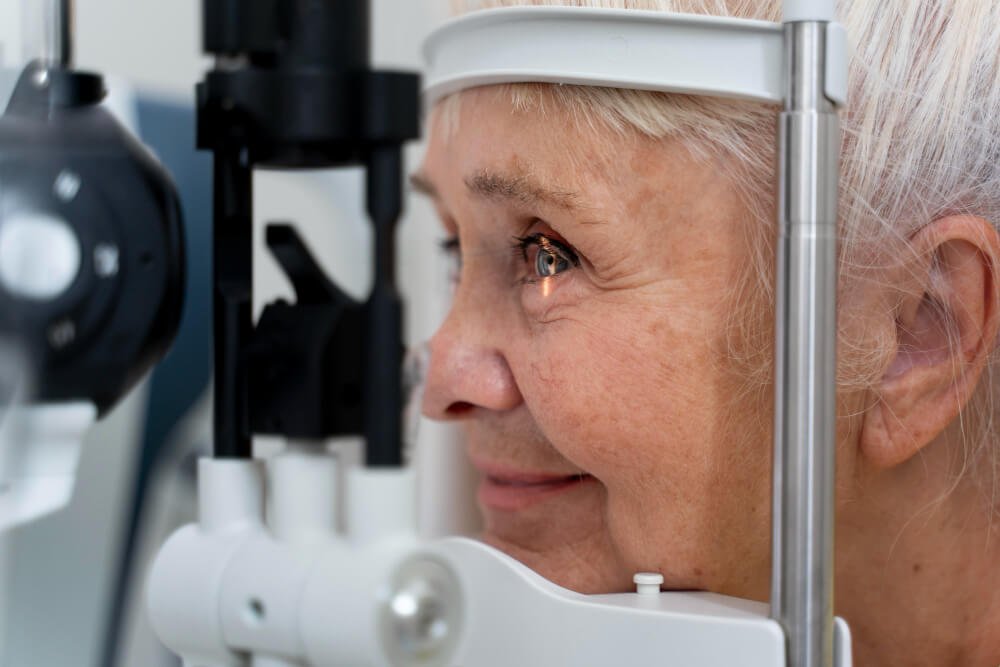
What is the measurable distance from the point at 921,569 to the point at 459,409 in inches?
14.4

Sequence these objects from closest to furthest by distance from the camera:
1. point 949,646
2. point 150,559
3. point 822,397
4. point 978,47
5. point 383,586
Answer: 1. point 383,586
2. point 822,397
3. point 978,47
4. point 949,646
5. point 150,559

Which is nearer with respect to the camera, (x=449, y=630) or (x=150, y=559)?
(x=449, y=630)

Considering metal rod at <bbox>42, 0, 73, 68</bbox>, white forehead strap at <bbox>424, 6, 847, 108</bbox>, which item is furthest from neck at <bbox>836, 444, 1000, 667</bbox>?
metal rod at <bbox>42, 0, 73, 68</bbox>

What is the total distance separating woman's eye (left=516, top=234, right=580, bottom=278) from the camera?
0.82 metres

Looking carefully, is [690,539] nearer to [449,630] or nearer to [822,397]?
[822,397]

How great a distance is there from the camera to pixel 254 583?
48 centimetres

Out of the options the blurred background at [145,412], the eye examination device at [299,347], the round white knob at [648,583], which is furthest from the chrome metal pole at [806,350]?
the blurred background at [145,412]

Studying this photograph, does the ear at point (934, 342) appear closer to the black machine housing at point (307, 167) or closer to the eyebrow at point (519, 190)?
the eyebrow at point (519, 190)

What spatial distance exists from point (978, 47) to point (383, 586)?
56 centimetres

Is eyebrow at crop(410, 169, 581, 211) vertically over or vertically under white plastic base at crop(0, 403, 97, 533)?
over

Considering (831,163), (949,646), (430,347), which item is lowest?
(949,646)

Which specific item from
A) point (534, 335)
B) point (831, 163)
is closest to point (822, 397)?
point (831, 163)

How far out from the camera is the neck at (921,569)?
84cm

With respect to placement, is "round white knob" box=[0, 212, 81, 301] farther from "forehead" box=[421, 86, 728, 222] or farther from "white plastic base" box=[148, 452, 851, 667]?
"forehead" box=[421, 86, 728, 222]
